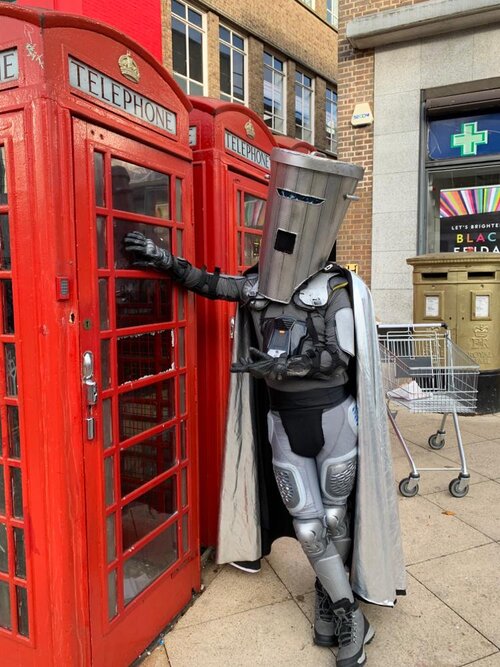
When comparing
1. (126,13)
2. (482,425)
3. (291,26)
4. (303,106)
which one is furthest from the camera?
(303,106)

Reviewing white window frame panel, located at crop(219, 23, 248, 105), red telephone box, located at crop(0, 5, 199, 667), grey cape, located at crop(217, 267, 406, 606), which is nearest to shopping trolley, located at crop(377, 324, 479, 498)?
grey cape, located at crop(217, 267, 406, 606)

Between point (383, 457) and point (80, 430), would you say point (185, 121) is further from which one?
point (383, 457)

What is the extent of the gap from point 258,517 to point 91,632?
3.58 feet

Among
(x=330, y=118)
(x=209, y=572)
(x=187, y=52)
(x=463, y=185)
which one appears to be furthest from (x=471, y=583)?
(x=330, y=118)

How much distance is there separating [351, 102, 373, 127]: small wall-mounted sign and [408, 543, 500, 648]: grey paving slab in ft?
20.3

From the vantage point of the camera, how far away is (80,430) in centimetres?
207

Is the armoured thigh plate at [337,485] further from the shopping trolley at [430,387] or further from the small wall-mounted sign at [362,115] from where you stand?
the small wall-mounted sign at [362,115]

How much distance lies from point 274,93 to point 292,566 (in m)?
16.3

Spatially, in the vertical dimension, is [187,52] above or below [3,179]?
above

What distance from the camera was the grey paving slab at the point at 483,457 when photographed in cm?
478

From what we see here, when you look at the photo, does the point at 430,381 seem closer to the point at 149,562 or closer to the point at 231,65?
the point at 149,562

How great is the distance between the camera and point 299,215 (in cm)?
240

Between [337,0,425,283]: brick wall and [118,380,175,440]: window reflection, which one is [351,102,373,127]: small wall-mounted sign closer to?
[337,0,425,283]: brick wall

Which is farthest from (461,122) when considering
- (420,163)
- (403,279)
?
(403,279)
